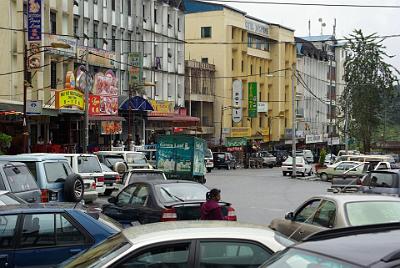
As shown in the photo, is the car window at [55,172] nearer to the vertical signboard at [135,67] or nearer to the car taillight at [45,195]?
the car taillight at [45,195]

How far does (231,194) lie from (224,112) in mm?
42825

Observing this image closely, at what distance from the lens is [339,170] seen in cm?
4478

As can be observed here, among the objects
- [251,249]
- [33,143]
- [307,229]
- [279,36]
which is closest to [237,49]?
[279,36]

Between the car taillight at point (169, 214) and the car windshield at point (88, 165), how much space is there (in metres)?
11.4

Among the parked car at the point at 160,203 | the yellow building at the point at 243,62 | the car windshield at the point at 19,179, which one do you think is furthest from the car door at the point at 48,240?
the yellow building at the point at 243,62

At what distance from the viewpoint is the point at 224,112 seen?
7294 cm

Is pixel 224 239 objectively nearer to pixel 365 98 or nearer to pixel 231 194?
pixel 231 194

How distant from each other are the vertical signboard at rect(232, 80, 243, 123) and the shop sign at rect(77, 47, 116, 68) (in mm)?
25896

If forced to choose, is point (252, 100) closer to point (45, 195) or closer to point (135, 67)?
point (135, 67)

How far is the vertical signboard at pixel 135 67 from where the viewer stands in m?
49.5

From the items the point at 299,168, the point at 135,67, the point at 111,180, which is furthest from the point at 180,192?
the point at 299,168

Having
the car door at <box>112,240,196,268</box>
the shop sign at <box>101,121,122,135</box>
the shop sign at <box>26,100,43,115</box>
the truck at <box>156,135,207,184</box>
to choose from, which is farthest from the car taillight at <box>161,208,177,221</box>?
the shop sign at <box>101,121,122,135</box>

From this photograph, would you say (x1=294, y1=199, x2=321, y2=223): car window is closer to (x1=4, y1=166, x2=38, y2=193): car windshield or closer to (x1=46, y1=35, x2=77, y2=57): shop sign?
(x1=4, y1=166, x2=38, y2=193): car windshield

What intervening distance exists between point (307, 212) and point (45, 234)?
190 inches
